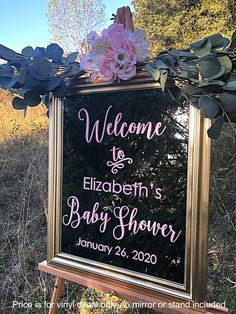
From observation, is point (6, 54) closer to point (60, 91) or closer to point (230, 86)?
point (60, 91)

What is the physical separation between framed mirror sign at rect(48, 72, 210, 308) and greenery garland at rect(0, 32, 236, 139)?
57 mm

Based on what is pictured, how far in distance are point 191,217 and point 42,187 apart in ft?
5.62

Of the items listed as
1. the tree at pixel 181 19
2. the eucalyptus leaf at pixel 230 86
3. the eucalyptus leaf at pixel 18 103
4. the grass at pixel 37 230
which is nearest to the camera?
the eucalyptus leaf at pixel 230 86

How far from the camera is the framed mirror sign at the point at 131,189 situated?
89cm

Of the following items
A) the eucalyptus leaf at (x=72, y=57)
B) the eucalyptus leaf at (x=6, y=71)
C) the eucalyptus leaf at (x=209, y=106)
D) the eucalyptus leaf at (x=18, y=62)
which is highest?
the eucalyptus leaf at (x=72, y=57)

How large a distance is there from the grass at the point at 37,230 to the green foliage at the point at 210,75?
1.23 meters

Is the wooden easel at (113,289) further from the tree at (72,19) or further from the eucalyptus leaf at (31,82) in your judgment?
the tree at (72,19)

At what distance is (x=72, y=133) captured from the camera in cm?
112

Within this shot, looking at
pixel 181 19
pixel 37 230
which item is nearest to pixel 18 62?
pixel 37 230

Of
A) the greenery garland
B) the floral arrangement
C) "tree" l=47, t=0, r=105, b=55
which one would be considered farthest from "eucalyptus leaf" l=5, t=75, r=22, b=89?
"tree" l=47, t=0, r=105, b=55

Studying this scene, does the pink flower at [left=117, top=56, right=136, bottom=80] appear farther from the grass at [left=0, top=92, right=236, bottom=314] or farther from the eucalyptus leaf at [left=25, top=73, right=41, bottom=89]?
the grass at [left=0, top=92, right=236, bottom=314]

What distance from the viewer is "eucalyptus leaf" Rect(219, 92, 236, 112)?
30.4 inches

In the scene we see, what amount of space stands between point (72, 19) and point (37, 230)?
3.71m

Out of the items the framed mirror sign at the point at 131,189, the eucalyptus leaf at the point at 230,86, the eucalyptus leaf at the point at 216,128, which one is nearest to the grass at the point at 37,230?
the framed mirror sign at the point at 131,189
